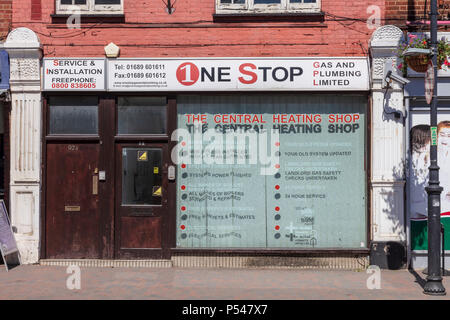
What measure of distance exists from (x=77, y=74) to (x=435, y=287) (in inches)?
279

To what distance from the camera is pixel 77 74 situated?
10.7 m

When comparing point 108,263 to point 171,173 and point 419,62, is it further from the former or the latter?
point 419,62

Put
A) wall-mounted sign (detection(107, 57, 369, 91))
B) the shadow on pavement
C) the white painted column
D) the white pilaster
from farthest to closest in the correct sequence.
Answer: the white painted column → wall-mounted sign (detection(107, 57, 369, 91)) → the white pilaster → the shadow on pavement

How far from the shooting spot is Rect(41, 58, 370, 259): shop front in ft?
35.2

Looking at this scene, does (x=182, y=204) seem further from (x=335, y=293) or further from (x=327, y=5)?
(x=327, y=5)

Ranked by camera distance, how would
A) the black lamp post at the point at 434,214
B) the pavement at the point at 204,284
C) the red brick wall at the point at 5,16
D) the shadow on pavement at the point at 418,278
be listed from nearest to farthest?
1. the pavement at the point at 204,284
2. the black lamp post at the point at 434,214
3. the shadow on pavement at the point at 418,278
4. the red brick wall at the point at 5,16

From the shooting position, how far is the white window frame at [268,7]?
35.4ft

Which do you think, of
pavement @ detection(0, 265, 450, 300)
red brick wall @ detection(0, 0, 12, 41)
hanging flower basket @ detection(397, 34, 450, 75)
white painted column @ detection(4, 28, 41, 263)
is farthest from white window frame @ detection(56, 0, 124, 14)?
hanging flower basket @ detection(397, 34, 450, 75)

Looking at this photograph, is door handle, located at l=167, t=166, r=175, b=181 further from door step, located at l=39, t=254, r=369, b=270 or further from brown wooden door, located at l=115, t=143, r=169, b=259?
door step, located at l=39, t=254, r=369, b=270

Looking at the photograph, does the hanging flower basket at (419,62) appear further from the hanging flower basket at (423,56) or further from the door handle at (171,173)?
the door handle at (171,173)

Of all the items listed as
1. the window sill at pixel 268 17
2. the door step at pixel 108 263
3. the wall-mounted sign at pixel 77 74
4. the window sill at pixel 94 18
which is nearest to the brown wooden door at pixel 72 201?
the door step at pixel 108 263

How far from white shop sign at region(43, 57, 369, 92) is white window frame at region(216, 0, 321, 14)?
0.93 m

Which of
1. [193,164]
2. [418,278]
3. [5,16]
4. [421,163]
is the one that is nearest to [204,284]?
[193,164]

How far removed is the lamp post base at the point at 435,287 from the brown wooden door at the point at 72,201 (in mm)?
5795
